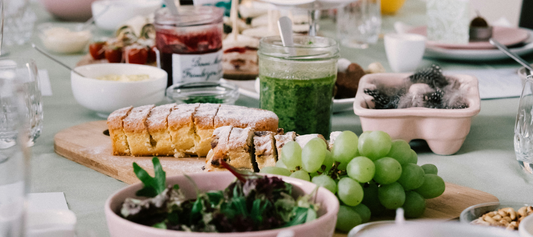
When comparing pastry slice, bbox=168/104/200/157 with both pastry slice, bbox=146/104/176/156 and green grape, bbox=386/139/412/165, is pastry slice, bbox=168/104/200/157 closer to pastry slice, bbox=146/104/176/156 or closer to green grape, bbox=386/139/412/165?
pastry slice, bbox=146/104/176/156

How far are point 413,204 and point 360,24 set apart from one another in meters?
1.42

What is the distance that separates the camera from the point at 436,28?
5.76ft

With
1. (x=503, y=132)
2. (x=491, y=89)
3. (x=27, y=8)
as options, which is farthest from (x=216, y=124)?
(x=27, y=8)

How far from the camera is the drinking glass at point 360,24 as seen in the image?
1964mm

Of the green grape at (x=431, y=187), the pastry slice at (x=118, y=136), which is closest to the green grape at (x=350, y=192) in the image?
the green grape at (x=431, y=187)

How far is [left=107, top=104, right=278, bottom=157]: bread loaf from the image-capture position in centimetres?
94

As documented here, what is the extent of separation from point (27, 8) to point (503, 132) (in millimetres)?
1749

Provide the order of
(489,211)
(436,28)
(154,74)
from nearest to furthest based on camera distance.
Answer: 1. (489,211)
2. (154,74)
3. (436,28)

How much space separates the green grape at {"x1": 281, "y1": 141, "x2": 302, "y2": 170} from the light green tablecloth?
0.85ft

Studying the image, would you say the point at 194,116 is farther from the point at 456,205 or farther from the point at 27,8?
the point at 27,8

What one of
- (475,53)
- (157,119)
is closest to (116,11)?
(157,119)

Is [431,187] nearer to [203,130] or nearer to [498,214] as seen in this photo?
[498,214]

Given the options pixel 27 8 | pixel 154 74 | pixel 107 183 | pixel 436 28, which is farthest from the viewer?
pixel 27 8

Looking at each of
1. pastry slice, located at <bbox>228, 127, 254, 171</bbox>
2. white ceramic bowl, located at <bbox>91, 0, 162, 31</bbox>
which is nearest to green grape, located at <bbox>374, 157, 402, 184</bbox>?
pastry slice, located at <bbox>228, 127, 254, 171</bbox>
